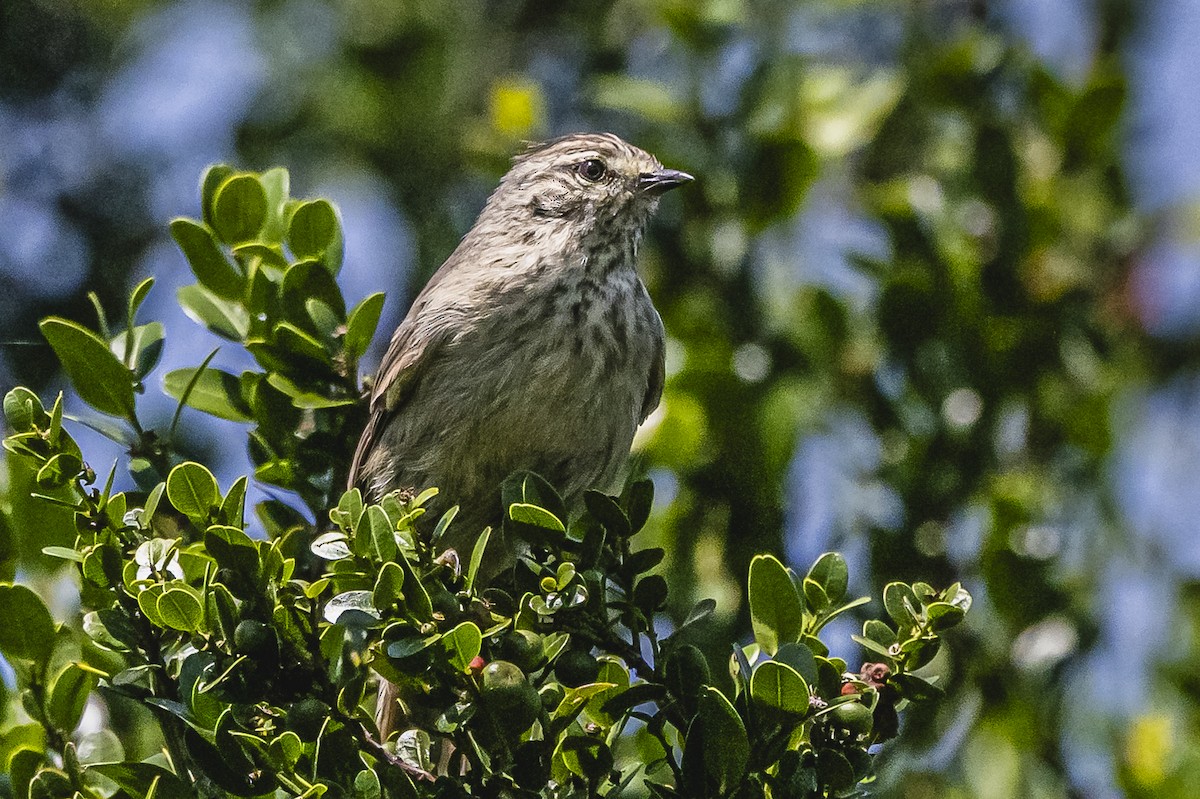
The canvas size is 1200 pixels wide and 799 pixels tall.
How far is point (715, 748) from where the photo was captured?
2.89m

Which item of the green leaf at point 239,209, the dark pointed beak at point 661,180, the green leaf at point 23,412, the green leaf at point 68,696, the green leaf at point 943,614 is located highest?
the green leaf at point 239,209

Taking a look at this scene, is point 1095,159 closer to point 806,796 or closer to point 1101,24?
point 1101,24

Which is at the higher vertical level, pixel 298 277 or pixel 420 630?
pixel 298 277

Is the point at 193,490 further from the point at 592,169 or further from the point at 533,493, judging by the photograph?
the point at 592,169

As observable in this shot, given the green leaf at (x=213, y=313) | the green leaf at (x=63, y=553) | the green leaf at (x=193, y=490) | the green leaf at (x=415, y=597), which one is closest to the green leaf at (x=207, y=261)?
the green leaf at (x=213, y=313)

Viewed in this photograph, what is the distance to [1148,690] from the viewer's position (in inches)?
Result: 209

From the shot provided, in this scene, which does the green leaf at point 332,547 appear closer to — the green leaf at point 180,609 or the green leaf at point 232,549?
the green leaf at point 232,549

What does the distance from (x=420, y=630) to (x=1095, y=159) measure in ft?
12.9

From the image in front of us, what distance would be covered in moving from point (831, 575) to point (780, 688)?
0.34 metres

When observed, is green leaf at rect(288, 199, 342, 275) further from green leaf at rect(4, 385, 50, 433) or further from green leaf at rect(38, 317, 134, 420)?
green leaf at rect(4, 385, 50, 433)

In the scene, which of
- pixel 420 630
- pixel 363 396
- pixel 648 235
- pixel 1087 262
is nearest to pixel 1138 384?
pixel 1087 262

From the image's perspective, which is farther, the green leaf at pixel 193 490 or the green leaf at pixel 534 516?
the green leaf at pixel 534 516

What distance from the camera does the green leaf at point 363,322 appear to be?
3859 millimetres

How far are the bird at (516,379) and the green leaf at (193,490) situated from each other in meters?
1.18
